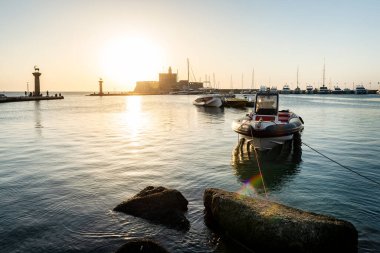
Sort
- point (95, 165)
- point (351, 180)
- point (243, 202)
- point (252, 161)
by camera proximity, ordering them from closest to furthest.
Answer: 1. point (243, 202)
2. point (351, 180)
3. point (95, 165)
4. point (252, 161)

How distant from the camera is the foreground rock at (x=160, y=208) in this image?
1002 cm

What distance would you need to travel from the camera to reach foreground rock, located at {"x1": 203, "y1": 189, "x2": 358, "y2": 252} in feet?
24.2

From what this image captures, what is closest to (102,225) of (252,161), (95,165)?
(95,165)

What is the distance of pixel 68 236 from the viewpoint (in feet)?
30.0

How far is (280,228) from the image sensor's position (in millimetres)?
7656

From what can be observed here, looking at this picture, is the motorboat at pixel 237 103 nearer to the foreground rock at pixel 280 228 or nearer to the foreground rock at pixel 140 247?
the foreground rock at pixel 280 228

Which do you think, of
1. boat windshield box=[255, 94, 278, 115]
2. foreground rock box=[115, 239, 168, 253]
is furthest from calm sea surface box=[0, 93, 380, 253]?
boat windshield box=[255, 94, 278, 115]

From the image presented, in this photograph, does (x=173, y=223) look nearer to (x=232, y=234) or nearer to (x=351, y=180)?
(x=232, y=234)

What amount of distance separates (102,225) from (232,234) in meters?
3.92

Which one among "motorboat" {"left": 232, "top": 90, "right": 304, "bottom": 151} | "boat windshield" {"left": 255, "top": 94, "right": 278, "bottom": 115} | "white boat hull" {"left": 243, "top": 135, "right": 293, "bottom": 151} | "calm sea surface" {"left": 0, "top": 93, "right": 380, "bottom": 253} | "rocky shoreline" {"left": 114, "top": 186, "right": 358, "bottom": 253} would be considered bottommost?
"calm sea surface" {"left": 0, "top": 93, "right": 380, "bottom": 253}

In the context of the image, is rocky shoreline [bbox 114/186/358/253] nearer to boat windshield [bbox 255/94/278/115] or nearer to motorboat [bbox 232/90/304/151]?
motorboat [bbox 232/90/304/151]

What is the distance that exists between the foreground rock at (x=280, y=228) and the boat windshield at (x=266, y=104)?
14340 millimetres

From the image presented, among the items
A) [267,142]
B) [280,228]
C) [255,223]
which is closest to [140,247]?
[255,223]

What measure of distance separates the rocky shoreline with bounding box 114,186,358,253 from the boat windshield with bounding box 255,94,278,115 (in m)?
13.6
